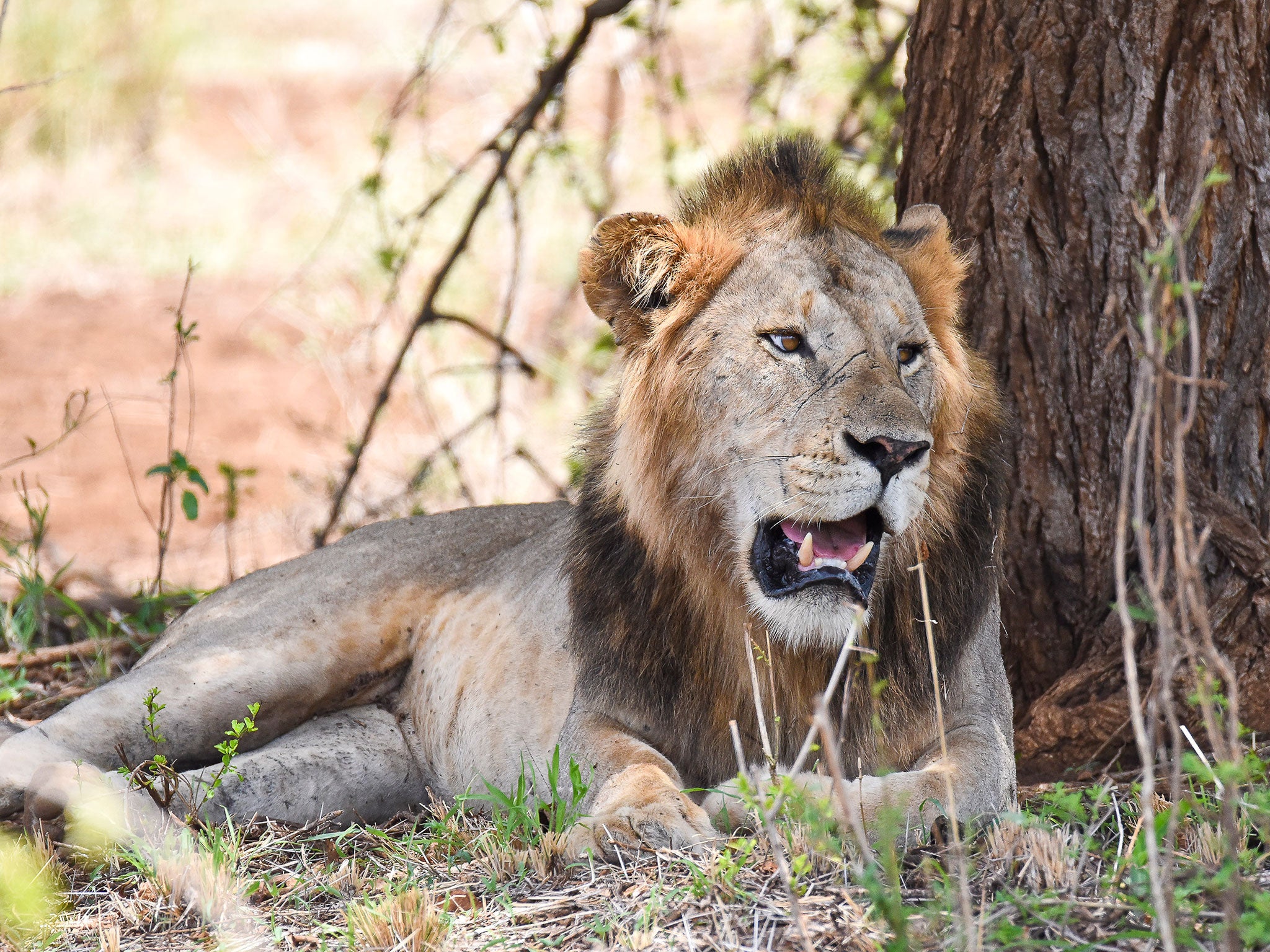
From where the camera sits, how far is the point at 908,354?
10.1 feet

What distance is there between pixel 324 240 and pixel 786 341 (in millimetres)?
3283

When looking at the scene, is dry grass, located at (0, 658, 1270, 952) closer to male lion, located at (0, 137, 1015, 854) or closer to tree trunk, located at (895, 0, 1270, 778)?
male lion, located at (0, 137, 1015, 854)

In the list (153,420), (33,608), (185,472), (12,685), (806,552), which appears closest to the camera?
(806,552)

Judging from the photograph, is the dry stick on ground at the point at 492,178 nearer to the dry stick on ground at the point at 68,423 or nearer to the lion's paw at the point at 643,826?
the dry stick on ground at the point at 68,423

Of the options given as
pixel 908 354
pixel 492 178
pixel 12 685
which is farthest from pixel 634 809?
pixel 492 178

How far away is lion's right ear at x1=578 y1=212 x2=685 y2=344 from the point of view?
303 cm

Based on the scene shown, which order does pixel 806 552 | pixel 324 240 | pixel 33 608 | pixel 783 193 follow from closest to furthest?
pixel 806 552
pixel 783 193
pixel 33 608
pixel 324 240

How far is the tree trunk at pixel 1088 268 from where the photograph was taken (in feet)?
11.3

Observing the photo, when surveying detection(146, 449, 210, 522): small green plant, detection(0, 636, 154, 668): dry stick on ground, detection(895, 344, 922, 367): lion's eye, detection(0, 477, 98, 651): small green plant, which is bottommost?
detection(0, 636, 154, 668): dry stick on ground

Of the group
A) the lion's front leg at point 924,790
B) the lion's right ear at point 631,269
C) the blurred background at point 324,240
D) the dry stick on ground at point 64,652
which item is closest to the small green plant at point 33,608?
the dry stick on ground at point 64,652

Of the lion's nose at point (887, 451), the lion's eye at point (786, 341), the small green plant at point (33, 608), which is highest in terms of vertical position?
the lion's eye at point (786, 341)

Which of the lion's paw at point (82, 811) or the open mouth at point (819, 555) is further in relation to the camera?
the lion's paw at point (82, 811)

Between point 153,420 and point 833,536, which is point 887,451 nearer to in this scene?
point 833,536

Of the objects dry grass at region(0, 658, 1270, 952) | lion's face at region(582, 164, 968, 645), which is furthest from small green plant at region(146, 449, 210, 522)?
lion's face at region(582, 164, 968, 645)
